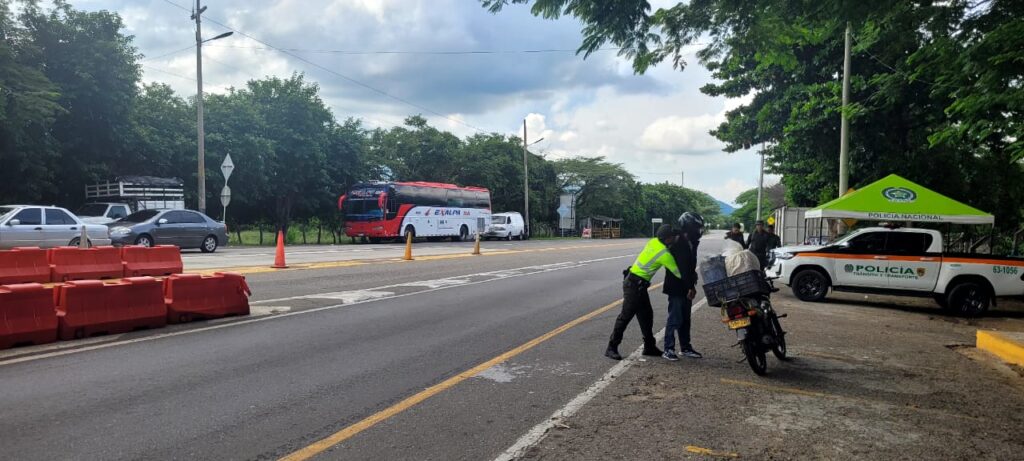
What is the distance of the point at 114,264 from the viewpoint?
39.5 ft

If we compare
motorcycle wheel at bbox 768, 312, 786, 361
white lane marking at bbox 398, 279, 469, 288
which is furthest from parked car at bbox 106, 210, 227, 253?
motorcycle wheel at bbox 768, 312, 786, 361

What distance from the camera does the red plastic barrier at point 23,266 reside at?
399 inches

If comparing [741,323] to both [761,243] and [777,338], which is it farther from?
[761,243]

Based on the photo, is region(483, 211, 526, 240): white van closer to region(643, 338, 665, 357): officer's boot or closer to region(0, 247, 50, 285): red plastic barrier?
region(0, 247, 50, 285): red plastic barrier

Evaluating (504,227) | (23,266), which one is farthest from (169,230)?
(504,227)

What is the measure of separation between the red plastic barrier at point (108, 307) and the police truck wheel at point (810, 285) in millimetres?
11603

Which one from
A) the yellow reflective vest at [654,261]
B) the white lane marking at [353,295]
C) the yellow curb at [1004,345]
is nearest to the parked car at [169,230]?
the white lane marking at [353,295]

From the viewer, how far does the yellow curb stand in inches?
304

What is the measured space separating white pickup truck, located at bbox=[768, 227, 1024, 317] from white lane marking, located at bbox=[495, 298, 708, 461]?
772 cm

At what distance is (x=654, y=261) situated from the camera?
267 inches

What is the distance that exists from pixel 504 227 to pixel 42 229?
3310 cm

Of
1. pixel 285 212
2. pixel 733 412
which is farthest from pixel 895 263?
pixel 285 212

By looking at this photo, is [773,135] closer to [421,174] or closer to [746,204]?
[421,174]

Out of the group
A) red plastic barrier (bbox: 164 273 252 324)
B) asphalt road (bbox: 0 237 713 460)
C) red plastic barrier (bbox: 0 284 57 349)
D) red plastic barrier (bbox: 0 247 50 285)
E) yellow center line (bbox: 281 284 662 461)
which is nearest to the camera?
yellow center line (bbox: 281 284 662 461)
